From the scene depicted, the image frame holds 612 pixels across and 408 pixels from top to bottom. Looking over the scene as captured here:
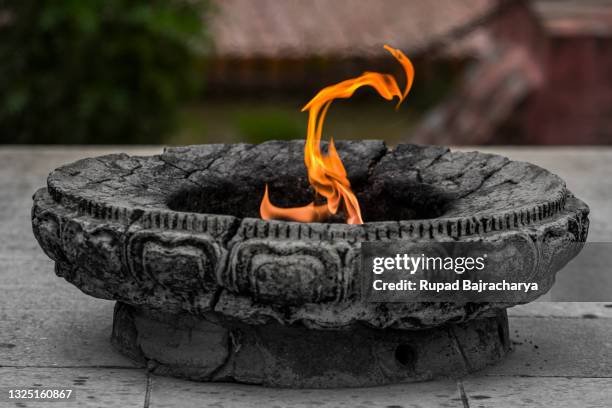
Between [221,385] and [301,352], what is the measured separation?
0.24 meters

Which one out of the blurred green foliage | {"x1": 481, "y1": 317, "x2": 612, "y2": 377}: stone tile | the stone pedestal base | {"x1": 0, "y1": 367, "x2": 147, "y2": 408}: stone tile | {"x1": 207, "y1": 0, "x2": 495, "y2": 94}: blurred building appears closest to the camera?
{"x1": 0, "y1": 367, "x2": 147, "y2": 408}: stone tile

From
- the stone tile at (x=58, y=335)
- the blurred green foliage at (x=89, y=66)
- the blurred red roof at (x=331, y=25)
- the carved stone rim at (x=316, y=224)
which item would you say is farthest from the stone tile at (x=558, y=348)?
the blurred red roof at (x=331, y=25)

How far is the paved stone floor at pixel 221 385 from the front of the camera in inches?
131

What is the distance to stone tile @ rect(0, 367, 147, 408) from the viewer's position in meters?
3.28

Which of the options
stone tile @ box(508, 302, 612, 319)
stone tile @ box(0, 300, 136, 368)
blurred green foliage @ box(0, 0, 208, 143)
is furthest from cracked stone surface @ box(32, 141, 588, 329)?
blurred green foliage @ box(0, 0, 208, 143)

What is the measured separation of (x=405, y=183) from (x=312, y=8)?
8158 mm

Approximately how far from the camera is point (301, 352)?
11.1ft

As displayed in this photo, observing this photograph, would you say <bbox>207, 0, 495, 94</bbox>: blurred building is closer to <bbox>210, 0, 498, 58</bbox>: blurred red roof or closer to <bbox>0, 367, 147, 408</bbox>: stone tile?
<bbox>210, 0, 498, 58</bbox>: blurred red roof

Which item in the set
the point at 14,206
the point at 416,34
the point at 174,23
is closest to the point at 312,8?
the point at 416,34

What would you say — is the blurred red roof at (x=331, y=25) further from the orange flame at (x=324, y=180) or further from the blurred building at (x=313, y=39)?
the orange flame at (x=324, y=180)

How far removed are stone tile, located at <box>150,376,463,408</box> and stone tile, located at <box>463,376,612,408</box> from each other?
0.22 ft

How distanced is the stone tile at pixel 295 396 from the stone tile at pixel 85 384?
0.06 metres

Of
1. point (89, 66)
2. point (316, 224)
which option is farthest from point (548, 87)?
point (316, 224)

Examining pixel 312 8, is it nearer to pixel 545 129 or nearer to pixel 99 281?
pixel 545 129
